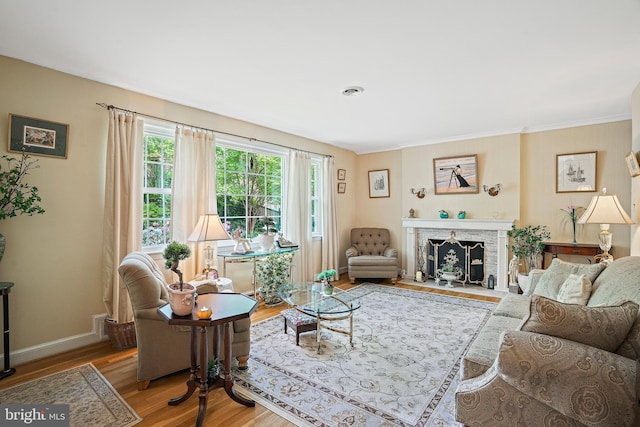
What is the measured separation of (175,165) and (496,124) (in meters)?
4.55

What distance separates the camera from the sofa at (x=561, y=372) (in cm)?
123

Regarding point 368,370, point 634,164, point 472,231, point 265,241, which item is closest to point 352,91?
point 265,241

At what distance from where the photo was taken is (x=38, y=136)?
272cm

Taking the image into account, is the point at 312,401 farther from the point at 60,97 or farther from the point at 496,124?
the point at 496,124

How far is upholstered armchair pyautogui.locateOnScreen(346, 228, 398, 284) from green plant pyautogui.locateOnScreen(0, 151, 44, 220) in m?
4.35

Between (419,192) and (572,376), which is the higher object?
(419,192)

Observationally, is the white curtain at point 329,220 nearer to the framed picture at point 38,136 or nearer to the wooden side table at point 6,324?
the framed picture at point 38,136

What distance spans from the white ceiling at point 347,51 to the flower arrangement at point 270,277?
6.76ft

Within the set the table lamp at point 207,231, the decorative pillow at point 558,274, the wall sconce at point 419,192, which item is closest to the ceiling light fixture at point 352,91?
the table lamp at point 207,231

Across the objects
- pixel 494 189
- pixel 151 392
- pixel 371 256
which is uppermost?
pixel 494 189

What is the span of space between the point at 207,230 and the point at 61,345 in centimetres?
163

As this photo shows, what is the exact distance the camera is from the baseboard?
8.64 ft

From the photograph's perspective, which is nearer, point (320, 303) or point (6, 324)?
point (6, 324)

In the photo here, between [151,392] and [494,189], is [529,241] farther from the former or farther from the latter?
[151,392]
